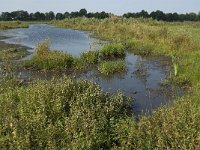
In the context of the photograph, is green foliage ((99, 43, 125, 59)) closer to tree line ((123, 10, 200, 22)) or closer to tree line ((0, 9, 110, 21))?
tree line ((123, 10, 200, 22))

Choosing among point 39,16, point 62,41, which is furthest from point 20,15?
point 62,41

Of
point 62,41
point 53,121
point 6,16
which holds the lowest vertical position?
point 6,16

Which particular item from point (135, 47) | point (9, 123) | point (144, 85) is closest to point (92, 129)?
point (9, 123)

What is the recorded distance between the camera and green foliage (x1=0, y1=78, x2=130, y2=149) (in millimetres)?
7570

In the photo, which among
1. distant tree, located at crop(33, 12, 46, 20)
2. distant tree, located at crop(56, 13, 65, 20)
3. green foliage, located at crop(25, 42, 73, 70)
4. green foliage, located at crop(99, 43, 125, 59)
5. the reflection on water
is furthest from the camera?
distant tree, located at crop(33, 12, 46, 20)

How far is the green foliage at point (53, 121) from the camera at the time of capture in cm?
757

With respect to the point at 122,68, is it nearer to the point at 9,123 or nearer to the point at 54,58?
the point at 54,58

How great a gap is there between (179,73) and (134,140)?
33.8 ft

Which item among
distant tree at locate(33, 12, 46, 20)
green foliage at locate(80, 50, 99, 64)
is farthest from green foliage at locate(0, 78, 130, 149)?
distant tree at locate(33, 12, 46, 20)

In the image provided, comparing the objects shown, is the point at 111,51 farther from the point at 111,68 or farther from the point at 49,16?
the point at 49,16

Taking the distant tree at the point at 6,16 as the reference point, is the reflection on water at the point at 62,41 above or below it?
above

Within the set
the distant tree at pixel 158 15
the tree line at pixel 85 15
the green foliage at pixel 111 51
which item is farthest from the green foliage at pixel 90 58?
the distant tree at pixel 158 15

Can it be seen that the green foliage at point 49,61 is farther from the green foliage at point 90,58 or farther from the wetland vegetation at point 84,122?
the wetland vegetation at point 84,122

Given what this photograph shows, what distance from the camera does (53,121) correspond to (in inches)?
354
